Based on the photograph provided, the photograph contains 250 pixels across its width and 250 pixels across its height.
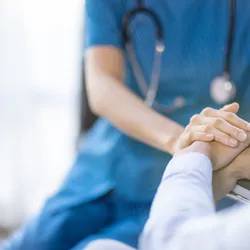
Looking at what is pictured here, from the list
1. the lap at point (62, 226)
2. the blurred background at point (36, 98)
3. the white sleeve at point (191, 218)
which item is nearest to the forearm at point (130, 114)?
the lap at point (62, 226)

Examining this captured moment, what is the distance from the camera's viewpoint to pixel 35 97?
1.63m

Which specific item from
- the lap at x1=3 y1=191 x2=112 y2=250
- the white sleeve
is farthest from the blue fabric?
the white sleeve

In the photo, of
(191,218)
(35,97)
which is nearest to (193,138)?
(191,218)

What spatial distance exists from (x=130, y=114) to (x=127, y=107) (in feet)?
0.04

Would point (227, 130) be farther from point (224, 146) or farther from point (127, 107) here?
point (127, 107)

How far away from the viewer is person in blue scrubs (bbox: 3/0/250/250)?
823mm

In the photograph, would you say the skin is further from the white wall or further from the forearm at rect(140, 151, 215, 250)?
the white wall

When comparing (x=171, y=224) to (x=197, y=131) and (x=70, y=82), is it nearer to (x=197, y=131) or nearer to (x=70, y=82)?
(x=197, y=131)

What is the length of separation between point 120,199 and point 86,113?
1.83ft

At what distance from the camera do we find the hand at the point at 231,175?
55 centimetres

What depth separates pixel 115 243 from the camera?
0.74 meters

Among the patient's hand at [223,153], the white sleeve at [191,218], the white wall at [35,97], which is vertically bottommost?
the white wall at [35,97]

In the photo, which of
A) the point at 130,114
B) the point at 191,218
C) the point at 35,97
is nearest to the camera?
the point at 191,218

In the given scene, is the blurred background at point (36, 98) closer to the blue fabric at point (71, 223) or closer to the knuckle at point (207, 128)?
the blue fabric at point (71, 223)
